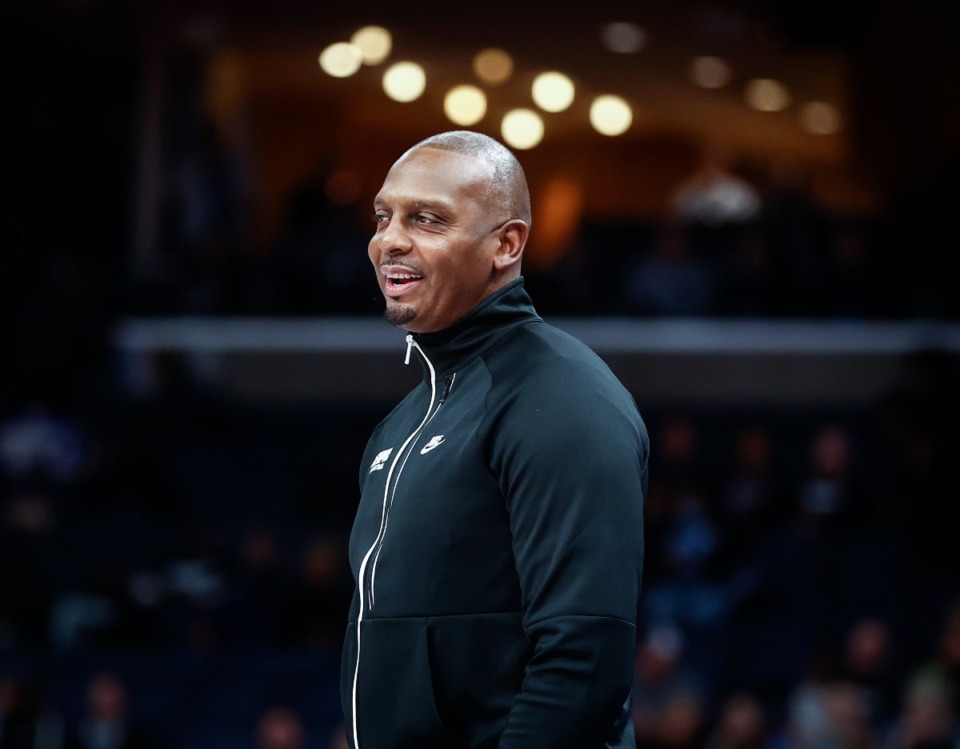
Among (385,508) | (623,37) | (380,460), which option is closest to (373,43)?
(623,37)

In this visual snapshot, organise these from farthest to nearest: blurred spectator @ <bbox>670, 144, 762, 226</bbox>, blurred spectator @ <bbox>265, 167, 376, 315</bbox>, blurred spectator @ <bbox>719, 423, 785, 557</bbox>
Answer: blurred spectator @ <bbox>670, 144, 762, 226</bbox>, blurred spectator @ <bbox>265, 167, 376, 315</bbox>, blurred spectator @ <bbox>719, 423, 785, 557</bbox>

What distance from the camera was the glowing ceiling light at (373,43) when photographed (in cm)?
1030

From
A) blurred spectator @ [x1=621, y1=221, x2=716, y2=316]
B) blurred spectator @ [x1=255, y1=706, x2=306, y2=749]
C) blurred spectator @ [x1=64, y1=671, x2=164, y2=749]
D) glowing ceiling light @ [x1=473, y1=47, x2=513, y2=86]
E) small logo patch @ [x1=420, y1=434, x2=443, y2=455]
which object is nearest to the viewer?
small logo patch @ [x1=420, y1=434, x2=443, y2=455]

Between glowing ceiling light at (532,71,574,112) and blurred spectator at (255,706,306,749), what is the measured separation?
248 inches

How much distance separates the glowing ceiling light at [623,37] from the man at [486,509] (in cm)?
881

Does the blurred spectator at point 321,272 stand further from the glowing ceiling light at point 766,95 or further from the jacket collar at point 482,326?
the jacket collar at point 482,326

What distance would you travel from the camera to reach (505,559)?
62.8 inches

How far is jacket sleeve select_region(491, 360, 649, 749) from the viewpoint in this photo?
1.49 m

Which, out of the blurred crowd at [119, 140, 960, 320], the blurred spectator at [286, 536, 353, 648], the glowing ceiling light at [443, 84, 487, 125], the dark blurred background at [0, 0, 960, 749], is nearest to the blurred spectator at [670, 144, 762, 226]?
the dark blurred background at [0, 0, 960, 749]

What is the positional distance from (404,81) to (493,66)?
2.46ft

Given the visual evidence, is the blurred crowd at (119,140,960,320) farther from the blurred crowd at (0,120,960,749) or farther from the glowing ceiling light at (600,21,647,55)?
the glowing ceiling light at (600,21,647,55)

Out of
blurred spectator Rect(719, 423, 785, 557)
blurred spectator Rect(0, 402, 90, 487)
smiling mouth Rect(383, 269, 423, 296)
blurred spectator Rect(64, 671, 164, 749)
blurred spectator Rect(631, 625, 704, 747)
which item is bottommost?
blurred spectator Rect(64, 671, 164, 749)

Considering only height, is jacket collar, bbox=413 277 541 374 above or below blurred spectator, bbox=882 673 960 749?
above

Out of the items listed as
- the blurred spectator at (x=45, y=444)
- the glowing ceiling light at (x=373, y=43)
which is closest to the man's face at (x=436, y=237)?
the blurred spectator at (x=45, y=444)
